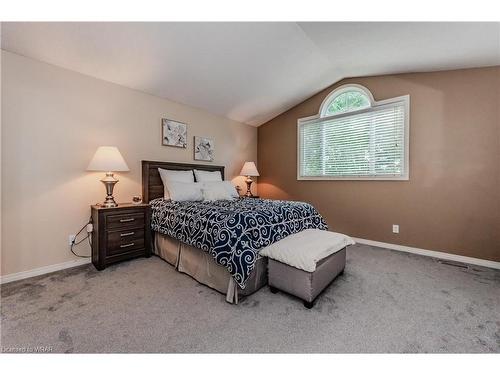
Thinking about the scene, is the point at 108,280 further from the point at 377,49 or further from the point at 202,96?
the point at 377,49

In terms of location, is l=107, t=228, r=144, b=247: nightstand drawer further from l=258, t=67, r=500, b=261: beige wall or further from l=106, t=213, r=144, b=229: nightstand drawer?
l=258, t=67, r=500, b=261: beige wall

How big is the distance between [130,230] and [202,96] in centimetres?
222

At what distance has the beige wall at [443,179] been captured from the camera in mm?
2494

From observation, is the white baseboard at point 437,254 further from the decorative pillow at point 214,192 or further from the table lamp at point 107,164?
the table lamp at point 107,164

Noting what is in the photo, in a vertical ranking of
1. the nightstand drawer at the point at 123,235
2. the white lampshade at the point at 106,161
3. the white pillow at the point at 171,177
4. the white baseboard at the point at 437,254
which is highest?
the white lampshade at the point at 106,161

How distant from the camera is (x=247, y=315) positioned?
1.56m

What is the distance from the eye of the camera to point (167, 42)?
224cm

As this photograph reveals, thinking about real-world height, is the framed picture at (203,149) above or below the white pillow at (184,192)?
above

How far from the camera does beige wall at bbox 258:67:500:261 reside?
8.18ft

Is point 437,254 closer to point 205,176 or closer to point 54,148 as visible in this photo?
point 205,176

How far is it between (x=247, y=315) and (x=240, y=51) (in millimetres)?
2734

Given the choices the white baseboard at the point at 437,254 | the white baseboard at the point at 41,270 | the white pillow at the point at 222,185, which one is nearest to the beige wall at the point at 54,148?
the white baseboard at the point at 41,270

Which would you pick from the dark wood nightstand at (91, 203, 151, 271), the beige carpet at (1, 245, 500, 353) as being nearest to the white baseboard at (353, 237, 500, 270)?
the beige carpet at (1, 245, 500, 353)

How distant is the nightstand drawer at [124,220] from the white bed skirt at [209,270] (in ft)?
1.47
